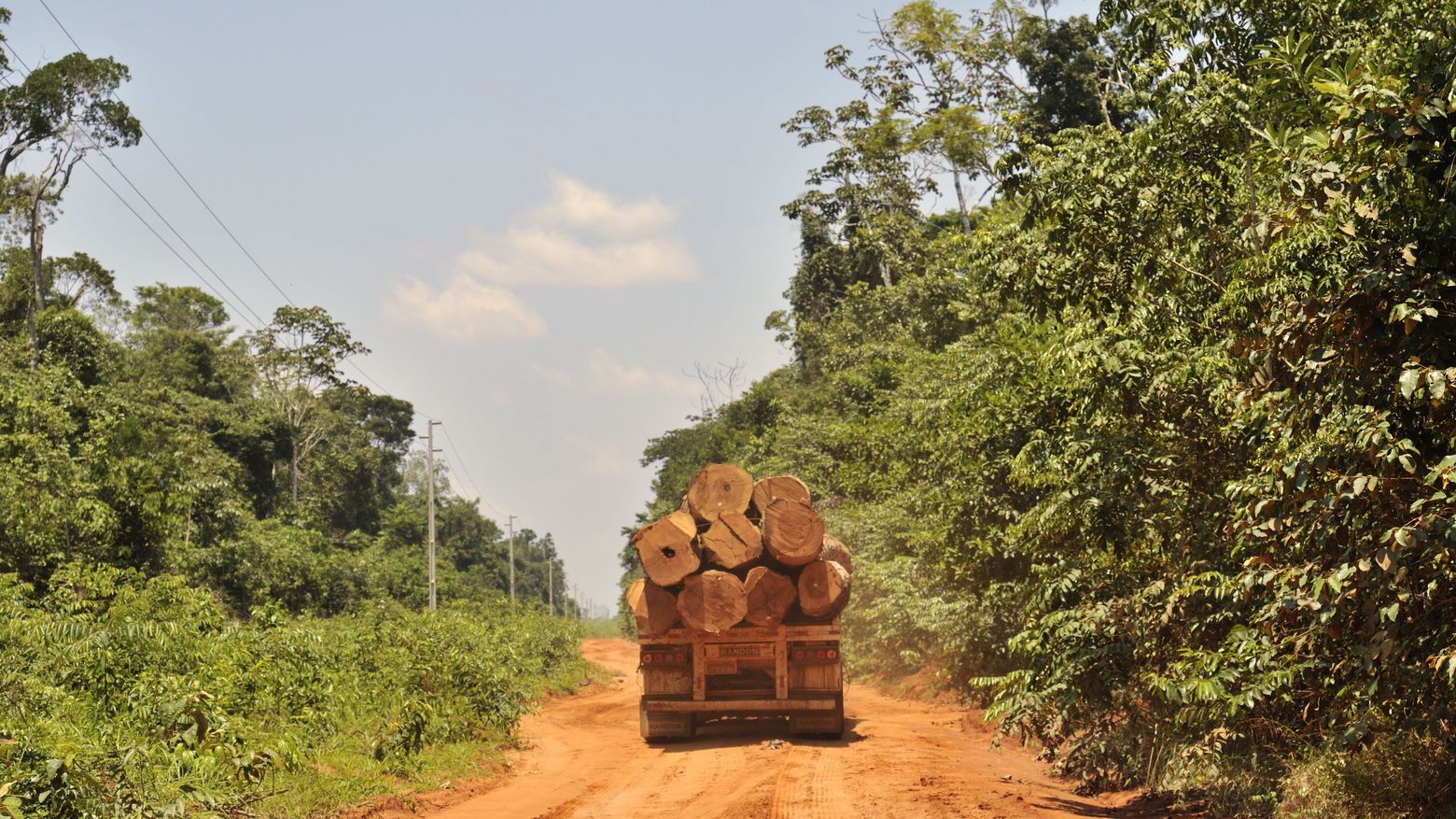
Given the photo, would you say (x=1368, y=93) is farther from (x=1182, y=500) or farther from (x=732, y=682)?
(x=732, y=682)

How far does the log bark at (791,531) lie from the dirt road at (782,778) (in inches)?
84.1

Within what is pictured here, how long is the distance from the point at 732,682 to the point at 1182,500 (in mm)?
6516

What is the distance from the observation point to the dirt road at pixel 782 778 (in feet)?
28.7

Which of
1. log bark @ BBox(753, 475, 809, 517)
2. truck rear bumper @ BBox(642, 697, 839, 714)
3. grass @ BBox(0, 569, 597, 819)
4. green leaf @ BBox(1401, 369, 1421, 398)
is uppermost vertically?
log bark @ BBox(753, 475, 809, 517)

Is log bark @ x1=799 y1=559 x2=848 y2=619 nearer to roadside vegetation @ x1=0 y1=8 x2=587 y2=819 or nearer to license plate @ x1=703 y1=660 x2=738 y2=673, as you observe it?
license plate @ x1=703 y1=660 x2=738 y2=673

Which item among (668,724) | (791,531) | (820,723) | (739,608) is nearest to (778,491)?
(791,531)

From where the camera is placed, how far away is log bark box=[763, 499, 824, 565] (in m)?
12.6

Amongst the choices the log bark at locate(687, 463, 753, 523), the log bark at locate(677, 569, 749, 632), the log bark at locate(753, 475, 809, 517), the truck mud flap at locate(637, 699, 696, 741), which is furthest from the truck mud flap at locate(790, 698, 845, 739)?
the log bark at locate(687, 463, 753, 523)

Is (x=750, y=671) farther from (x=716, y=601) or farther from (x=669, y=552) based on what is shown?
(x=669, y=552)

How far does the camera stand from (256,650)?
12430 mm

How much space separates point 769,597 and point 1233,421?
646cm

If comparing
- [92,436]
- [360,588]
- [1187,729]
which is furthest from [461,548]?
[1187,729]

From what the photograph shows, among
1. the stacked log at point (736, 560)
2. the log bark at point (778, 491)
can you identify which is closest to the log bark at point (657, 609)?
the stacked log at point (736, 560)

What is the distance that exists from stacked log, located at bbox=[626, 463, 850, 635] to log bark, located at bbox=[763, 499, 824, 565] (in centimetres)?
1
